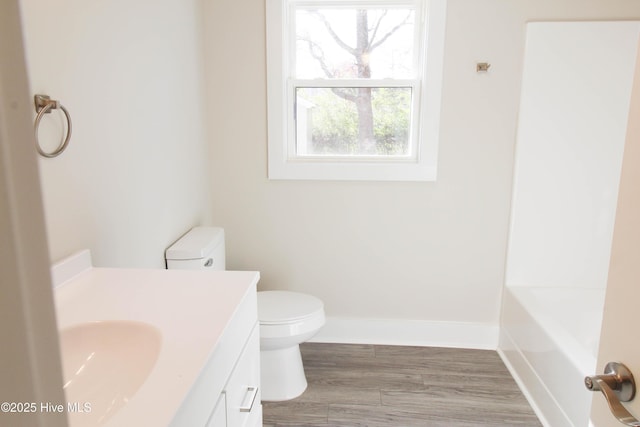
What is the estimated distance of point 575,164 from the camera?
96.7 inches

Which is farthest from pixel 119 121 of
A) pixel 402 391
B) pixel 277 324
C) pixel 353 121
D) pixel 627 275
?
pixel 402 391

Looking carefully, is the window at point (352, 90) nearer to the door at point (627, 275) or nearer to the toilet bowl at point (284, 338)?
the toilet bowl at point (284, 338)

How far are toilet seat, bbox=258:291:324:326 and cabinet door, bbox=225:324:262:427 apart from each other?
600 mm

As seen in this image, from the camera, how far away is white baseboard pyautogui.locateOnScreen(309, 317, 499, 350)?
2.71 m

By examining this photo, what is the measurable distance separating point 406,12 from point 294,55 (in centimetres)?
66

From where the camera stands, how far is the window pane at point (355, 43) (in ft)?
8.20

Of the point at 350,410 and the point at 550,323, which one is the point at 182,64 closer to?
the point at 350,410

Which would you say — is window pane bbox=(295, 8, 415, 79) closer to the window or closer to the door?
the window

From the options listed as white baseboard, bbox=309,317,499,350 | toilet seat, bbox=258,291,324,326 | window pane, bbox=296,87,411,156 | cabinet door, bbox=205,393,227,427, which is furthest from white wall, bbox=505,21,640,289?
cabinet door, bbox=205,393,227,427

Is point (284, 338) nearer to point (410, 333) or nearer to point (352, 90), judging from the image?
point (410, 333)

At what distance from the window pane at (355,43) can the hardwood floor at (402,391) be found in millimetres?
1609

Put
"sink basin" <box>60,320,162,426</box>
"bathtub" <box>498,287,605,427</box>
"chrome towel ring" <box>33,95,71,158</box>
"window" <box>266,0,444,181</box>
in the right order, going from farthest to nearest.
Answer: "window" <box>266,0,444,181</box> → "bathtub" <box>498,287,605,427</box> → "chrome towel ring" <box>33,95,71,158</box> → "sink basin" <box>60,320,162,426</box>

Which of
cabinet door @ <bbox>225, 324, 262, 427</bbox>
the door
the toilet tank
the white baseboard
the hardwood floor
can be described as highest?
the door

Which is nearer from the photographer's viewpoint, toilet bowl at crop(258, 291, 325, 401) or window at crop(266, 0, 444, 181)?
toilet bowl at crop(258, 291, 325, 401)
